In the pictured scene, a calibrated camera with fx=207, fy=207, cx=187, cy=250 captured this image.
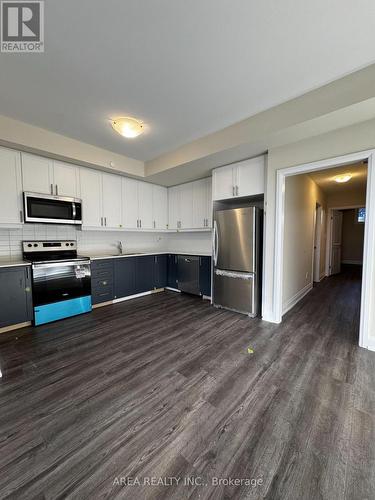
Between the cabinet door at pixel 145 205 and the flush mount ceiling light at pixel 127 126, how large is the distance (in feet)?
6.41

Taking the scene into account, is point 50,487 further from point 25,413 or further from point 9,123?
point 9,123

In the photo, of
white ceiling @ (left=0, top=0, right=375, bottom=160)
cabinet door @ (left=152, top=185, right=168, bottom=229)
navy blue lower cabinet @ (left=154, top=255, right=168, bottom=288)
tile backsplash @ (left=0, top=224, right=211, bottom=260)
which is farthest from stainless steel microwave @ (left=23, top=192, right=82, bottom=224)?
navy blue lower cabinet @ (left=154, top=255, right=168, bottom=288)

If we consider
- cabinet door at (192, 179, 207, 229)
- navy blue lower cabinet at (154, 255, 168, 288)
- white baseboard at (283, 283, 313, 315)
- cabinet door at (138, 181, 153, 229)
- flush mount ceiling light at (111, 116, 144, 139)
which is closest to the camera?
flush mount ceiling light at (111, 116, 144, 139)

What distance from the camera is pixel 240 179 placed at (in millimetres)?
3387

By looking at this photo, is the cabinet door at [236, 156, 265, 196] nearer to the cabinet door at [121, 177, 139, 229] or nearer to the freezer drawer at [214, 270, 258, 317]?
the freezer drawer at [214, 270, 258, 317]

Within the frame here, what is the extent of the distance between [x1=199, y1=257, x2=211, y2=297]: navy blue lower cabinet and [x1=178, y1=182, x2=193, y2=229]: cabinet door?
90cm

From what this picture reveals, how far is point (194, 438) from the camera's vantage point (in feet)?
4.43

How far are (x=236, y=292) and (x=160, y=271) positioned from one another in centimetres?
197

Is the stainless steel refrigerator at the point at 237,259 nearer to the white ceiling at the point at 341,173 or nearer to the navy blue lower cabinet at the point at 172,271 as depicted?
the navy blue lower cabinet at the point at 172,271

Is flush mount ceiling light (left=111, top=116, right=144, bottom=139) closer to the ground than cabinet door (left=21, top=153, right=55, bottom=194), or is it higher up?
higher up

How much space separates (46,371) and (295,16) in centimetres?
352

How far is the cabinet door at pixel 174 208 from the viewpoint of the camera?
4.84 m

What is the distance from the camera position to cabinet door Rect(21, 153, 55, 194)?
3020 millimetres

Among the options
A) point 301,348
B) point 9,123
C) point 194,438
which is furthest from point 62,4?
point 301,348
